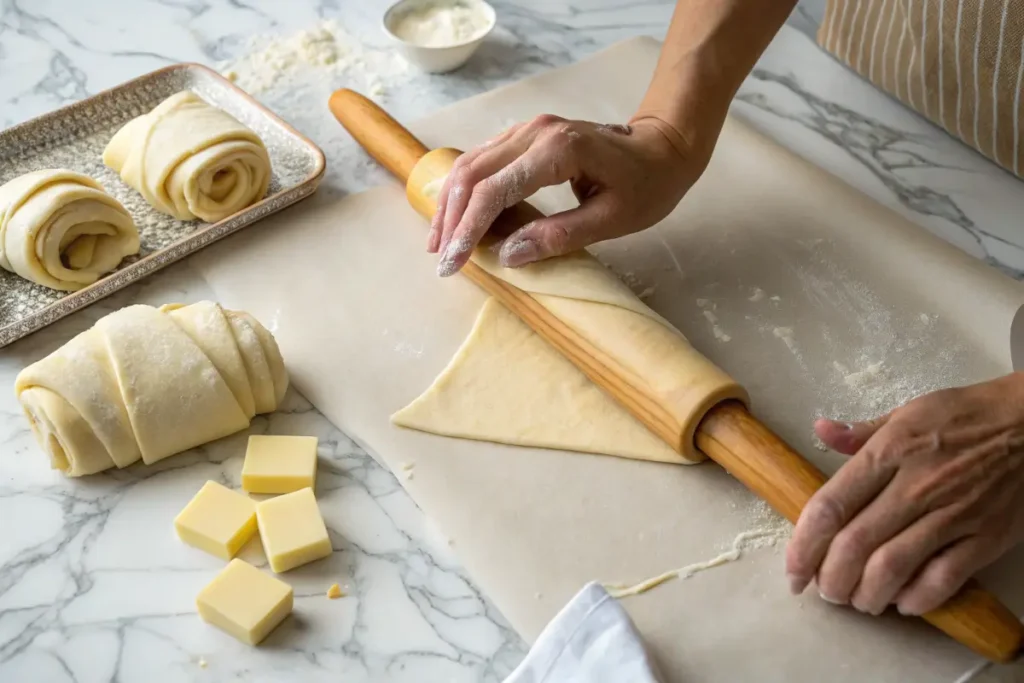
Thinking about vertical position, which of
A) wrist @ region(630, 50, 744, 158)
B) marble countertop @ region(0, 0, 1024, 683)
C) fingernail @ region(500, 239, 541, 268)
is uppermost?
wrist @ region(630, 50, 744, 158)

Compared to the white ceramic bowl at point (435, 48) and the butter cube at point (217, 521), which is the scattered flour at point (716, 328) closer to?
the butter cube at point (217, 521)

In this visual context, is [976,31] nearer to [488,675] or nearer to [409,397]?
[409,397]

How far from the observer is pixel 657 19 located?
276 centimetres

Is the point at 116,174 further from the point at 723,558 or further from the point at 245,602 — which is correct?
the point at 723,558

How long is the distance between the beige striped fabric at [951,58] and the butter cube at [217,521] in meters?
1.80

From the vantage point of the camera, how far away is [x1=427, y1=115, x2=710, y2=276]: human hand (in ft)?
5.68

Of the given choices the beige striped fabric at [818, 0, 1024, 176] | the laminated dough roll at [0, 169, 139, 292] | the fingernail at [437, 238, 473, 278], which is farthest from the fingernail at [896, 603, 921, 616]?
the laminated dough roll at [0, 169, 139, 292]

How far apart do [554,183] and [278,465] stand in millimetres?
717

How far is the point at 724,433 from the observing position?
1558mm

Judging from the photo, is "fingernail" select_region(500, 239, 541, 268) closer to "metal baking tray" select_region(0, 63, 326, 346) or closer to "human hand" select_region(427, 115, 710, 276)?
"human hand" select_region(427, 115, 710, 276)

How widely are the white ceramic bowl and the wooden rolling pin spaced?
418 millimetres

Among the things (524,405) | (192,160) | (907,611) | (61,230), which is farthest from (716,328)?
(61,230)

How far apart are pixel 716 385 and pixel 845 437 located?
8.6 inches

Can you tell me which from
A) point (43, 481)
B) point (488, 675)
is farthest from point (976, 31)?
point (43, 481)
